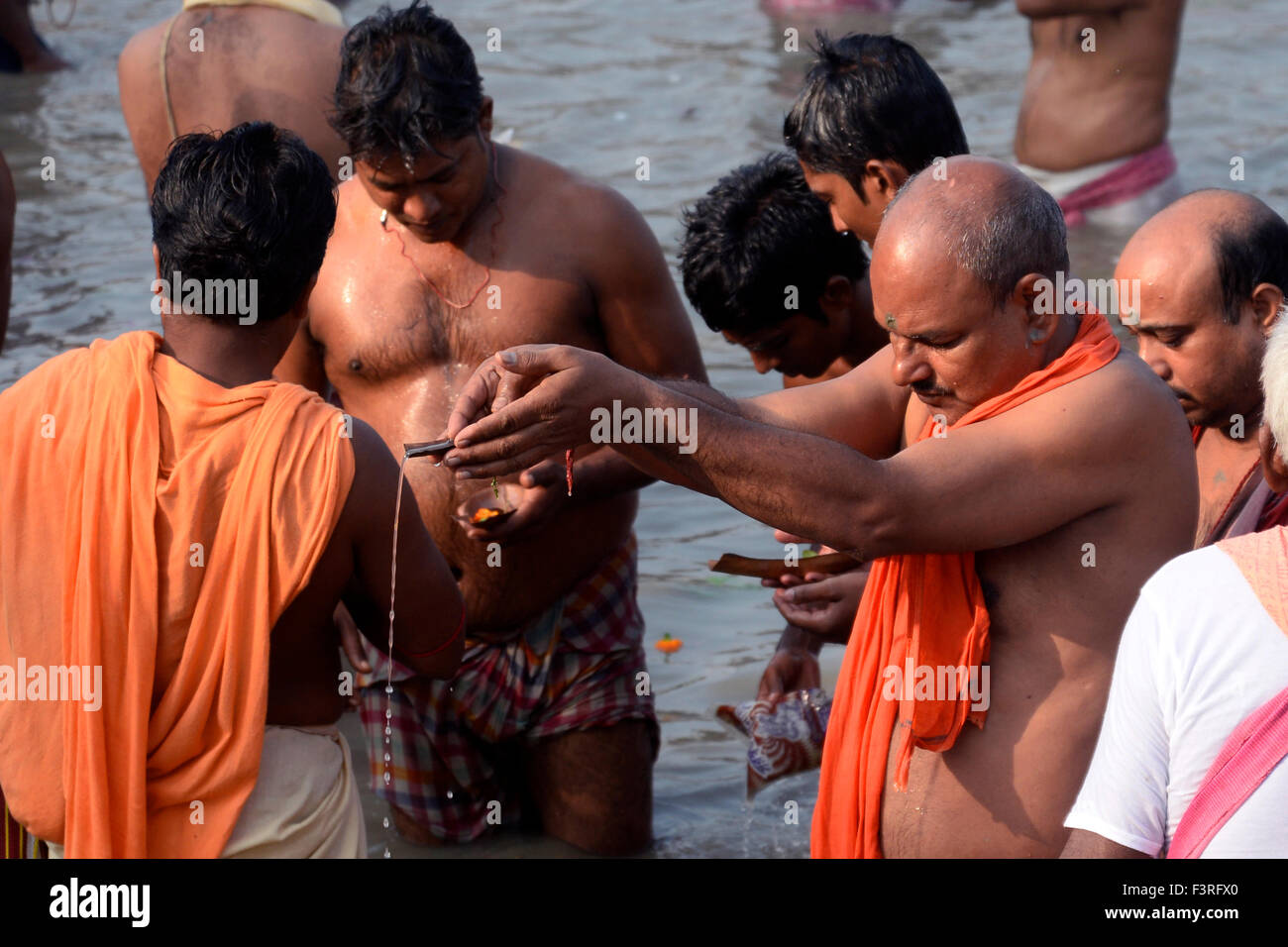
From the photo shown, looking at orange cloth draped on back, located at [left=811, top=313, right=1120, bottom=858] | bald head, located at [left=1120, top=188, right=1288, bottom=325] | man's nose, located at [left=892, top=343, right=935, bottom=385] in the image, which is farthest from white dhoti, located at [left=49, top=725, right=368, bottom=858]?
bald head, located at [left=1120, top=188, right=1288, bottom=325]

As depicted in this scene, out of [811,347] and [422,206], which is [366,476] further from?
[811,347]

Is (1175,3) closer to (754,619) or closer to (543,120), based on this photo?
(754,619)

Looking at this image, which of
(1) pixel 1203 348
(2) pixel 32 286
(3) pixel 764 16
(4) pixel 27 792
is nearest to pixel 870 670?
(1) pixel 1203 348

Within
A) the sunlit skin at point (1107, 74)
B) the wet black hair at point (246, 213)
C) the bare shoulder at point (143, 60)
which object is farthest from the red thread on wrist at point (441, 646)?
the sunlit skin at point (1107, 74)

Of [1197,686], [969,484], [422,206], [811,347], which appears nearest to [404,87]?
[422,206]

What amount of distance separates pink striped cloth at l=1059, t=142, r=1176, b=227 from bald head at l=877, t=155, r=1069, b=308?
4.55 metres

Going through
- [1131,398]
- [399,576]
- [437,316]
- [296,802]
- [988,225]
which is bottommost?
[296,802]

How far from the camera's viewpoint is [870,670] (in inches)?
113

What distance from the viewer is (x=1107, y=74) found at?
696 centimetres

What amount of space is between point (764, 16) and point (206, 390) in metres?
11.5

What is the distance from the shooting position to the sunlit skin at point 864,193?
3.64 m

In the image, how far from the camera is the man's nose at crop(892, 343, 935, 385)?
275cm

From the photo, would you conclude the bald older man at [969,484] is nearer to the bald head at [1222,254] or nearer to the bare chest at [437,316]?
the bald head at [1222,254]

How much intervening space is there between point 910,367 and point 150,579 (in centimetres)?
140
